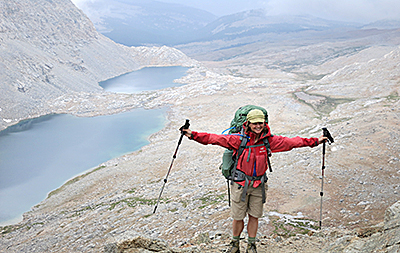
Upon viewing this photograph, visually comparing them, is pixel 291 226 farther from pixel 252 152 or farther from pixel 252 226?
pixel 252 152

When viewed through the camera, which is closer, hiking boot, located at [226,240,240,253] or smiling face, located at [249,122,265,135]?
smiling face, located at [249,122,265,135]

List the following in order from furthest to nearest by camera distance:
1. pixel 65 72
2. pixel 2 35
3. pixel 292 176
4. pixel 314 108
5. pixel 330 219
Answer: pixel 65 72
pixel 2 35
pixel 314 108
pixel 292 176
pixel 330 219

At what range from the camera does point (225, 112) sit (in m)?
39.0

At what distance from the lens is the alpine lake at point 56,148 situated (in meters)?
21.7

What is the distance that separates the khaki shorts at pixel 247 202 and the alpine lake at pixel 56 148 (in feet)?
60.6

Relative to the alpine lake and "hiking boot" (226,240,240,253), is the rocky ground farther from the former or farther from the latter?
the alpine lake

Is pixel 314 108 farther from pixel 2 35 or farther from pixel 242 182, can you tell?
pixel 2 35

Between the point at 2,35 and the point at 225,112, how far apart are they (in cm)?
4886

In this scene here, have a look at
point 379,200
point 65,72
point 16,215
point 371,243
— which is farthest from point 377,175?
point 65,72

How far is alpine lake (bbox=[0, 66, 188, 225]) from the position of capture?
71.3 feet

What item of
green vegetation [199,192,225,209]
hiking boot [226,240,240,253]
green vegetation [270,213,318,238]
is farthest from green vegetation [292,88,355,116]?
hiking boot [226,240,240,253]

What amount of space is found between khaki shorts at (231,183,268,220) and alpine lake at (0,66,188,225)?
Result: 18480mm

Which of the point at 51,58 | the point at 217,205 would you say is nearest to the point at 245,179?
the point at 217,205

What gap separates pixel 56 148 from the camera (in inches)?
1222
